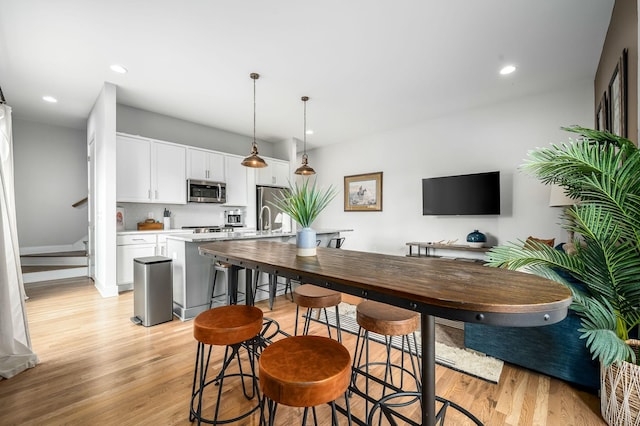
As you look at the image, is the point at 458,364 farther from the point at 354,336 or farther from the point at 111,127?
the point at 111,127

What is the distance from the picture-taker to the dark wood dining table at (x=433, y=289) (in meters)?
0.76

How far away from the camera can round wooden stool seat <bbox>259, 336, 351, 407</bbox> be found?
93cm

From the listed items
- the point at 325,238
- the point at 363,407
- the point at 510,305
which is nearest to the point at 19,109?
the point at 325,238

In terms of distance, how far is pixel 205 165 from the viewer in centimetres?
522

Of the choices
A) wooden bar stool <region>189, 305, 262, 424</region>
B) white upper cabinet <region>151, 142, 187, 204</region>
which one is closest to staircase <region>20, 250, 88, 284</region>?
white upper cabinet <region>151, 142, 187, 204</region>

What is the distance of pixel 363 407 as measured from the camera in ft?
5.64

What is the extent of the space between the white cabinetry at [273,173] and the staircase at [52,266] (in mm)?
3634

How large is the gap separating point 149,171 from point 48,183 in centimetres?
293

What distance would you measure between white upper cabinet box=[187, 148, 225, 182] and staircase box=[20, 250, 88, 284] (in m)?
2.73

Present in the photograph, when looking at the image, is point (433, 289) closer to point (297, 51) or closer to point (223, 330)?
point (223, 330)

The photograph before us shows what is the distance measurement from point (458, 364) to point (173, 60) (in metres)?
4.09

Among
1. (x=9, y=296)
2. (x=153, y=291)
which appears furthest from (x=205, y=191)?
(x=9, y=296)

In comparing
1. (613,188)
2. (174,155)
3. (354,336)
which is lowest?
(354,336)

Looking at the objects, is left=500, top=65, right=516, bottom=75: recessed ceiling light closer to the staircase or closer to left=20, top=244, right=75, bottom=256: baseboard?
the staircase
